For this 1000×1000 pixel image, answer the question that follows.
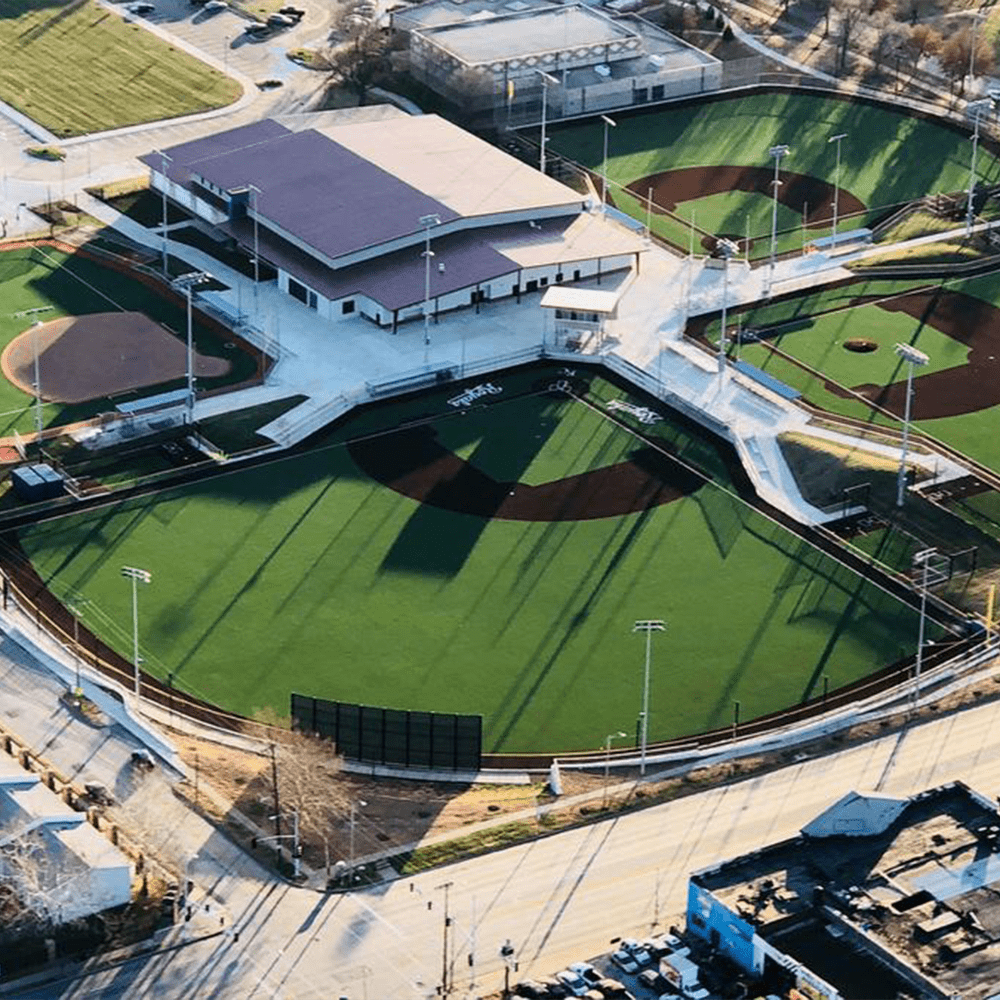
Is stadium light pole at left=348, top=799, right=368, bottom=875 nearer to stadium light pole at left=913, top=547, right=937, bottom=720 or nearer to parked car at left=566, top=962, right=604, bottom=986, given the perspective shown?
parked car at left=566, top=962, right=604, bottom=986

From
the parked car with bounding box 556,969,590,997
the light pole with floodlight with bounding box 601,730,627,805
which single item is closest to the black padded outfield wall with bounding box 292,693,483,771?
the light pole with floodlight with bounding box 601,730,627,805

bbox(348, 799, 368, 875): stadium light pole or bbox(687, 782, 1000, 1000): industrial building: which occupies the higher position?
bbox(687, 782, 1000, 1000): industrial building

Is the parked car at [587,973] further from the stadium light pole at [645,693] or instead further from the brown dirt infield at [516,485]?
the brown dirt infield at [516,485]

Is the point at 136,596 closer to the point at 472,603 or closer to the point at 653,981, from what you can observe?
the point at 472,603

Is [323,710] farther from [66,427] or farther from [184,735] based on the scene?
[66,427]

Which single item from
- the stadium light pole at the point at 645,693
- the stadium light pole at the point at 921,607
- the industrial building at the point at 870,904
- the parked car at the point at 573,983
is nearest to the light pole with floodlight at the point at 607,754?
the stadium light pole at the point at 645,693
